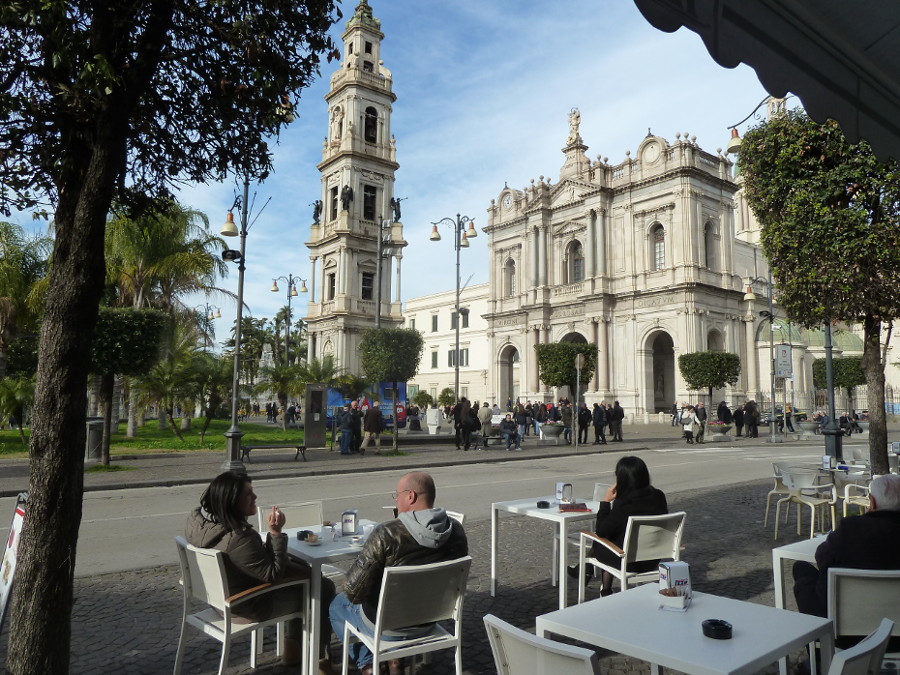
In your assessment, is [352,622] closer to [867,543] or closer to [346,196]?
[867,543]

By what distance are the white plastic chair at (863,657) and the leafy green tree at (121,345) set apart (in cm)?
1704

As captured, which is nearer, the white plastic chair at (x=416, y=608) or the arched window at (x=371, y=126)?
the white plastic chair at (x=416, y=608)

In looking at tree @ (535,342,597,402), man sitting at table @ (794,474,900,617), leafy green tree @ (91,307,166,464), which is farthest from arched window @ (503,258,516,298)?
man sitting at table @ (794,474,900,617)

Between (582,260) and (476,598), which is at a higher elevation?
(582,260)

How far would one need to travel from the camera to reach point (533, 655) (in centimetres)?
231

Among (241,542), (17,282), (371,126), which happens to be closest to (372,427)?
(17,282)

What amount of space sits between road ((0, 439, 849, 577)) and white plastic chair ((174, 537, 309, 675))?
324 cm

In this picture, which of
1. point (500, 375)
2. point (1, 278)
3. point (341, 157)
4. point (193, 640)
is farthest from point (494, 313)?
point (193, 640)

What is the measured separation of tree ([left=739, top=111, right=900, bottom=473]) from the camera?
844 centimetres

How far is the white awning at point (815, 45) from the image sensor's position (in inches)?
125

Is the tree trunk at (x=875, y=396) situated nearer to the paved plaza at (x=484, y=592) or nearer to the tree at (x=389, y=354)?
the paved plaza at (x=484, y=592)

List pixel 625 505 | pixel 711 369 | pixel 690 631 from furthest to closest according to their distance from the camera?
pixel 711 369 → pixel 625 505 → pixel 690 631

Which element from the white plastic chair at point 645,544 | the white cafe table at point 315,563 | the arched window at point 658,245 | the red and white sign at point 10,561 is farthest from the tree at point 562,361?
the red and white sign at point 10,561

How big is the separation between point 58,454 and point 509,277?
166 ft
